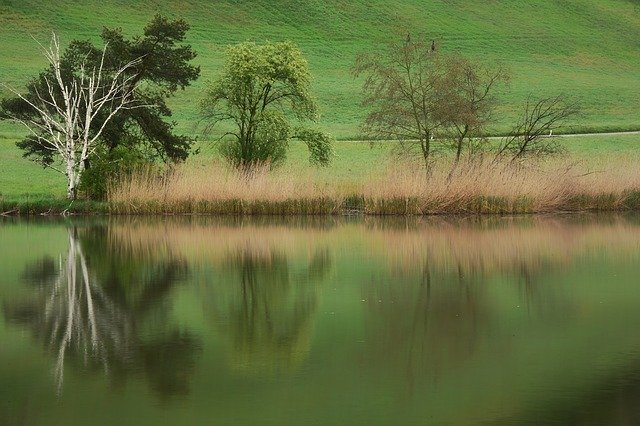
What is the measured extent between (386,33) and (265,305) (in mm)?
72473

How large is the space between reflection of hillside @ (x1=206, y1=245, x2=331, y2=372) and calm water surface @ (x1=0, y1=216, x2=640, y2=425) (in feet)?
0.15

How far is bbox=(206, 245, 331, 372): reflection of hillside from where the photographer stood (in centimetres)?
1427

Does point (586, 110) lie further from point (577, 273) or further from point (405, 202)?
point (577, 273)

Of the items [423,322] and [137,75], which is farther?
[137,75]

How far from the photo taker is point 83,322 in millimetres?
16688

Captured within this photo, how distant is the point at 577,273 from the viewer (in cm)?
2155

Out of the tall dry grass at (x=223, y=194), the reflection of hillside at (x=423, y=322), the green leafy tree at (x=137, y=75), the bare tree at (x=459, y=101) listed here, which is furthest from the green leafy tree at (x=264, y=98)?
Answer: the reflection of hillside at (x=423, y=322)

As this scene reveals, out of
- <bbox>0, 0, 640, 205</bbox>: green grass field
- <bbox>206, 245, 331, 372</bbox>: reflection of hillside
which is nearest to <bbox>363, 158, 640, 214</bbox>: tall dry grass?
<bbox>206, 245, 331, 372</bbox>: reflection of hillside

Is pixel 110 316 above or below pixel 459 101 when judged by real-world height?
below

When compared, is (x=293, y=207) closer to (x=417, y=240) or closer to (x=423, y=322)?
(x=417, y=240)

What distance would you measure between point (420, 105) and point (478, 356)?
77.4ft

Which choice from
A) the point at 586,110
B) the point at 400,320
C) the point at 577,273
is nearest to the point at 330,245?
the point at 577,273

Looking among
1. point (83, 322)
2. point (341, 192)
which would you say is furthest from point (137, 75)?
point (83, 322)

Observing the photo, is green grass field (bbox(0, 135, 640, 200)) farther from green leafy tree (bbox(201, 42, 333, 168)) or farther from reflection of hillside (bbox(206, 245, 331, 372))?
reflection of hillside (bbox(206, 245, 331, 372))
